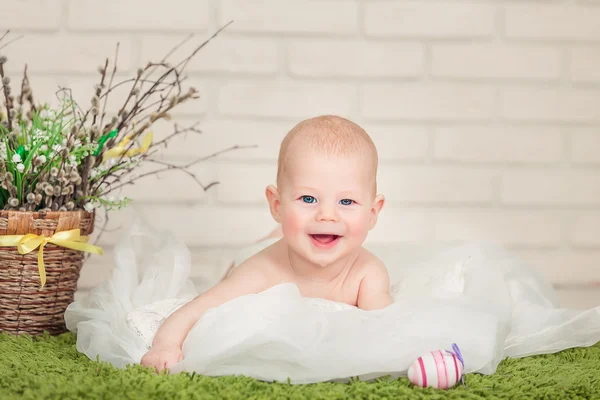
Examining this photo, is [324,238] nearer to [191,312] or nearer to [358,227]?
[358,227]

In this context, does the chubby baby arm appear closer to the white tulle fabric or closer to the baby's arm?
the white tulle fabric

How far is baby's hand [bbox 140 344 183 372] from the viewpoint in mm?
1328

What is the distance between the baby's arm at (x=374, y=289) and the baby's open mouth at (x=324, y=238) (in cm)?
16

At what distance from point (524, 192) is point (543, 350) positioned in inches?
36.9

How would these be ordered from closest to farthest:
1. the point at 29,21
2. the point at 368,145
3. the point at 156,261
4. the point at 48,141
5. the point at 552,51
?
1. the point at 368,145
2. the point at 48,141
3. the point at 156,261
4. the point at 29,21
5. the point at 552,51

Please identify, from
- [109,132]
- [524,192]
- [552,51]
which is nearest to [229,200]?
[109,132]

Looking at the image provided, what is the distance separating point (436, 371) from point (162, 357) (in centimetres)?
50

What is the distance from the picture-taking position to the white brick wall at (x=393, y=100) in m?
2.25

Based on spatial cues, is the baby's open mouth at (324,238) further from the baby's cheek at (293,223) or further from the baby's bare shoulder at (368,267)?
the baby's bare shoulder at (368,267)

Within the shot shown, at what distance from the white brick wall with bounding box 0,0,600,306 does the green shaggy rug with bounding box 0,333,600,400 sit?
923 millimetres

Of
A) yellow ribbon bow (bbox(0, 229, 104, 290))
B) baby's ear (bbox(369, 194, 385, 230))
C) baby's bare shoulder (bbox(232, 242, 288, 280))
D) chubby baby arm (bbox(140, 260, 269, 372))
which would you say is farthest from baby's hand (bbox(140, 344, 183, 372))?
baby's ear (bbox(369, 194, 385, 230))

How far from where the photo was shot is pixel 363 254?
1696mm

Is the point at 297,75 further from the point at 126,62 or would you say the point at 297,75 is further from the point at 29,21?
the point at 29,21

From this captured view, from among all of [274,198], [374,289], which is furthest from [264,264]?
[374,289]
